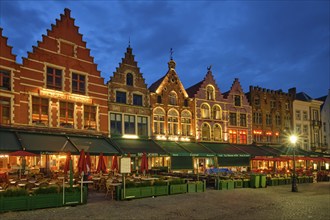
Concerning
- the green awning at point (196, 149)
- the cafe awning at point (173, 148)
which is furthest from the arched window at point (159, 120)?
the green awning at point (196, 149)


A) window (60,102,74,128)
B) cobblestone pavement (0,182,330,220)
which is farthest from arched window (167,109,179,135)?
cobblestone pavement (0,182,330,220)

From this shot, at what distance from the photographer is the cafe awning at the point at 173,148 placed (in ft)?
95.2

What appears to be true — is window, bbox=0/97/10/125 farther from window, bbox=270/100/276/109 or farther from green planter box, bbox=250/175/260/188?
window, bbox=270/100/276/109

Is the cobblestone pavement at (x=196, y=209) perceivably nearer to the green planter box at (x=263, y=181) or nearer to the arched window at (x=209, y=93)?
the green planter box at (x=263, y=181)

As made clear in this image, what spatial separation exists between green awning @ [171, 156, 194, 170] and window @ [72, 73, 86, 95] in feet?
34.6

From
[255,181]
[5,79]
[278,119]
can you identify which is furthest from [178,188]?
[278,119]

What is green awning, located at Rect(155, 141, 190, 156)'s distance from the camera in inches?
1143

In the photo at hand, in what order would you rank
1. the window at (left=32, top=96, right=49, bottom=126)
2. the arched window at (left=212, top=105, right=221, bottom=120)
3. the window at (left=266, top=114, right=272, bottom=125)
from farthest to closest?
1. the window at (left=266, top=114, right=272, bottom=125)
2. the arched window at (left=212, top=105, right=221, bottom=120)
3. the window at (left=32, top=96, right=49, bottom=126)

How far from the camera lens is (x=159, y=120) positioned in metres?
32.1

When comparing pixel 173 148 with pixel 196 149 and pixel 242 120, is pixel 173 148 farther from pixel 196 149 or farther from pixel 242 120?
pixel 242 120

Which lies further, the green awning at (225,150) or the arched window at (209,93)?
the arched window at (209,93)

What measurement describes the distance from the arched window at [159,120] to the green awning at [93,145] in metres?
6.46

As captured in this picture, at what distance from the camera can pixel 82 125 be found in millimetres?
26500

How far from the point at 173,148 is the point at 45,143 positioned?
1220 centimetres
